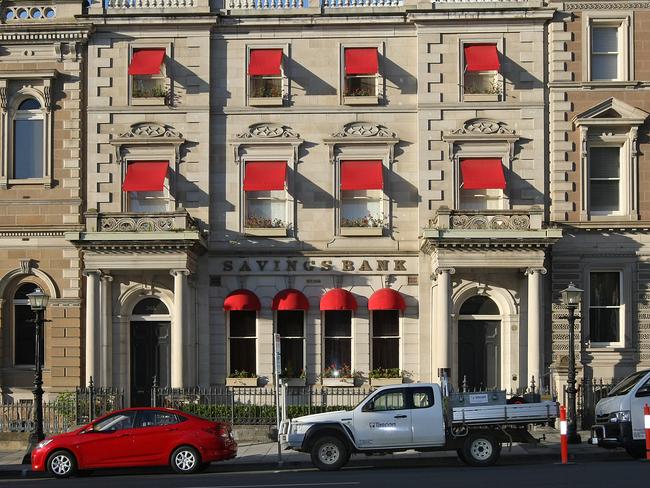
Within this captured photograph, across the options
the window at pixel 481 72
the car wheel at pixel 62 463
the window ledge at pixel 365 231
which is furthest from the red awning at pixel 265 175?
the car wheel at pixel 62 463

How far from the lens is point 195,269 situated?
121 ft

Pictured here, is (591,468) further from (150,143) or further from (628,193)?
(150,143)

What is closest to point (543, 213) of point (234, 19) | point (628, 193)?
point (628, 193)

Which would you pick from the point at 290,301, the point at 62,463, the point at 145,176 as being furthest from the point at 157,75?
the point at 62,463

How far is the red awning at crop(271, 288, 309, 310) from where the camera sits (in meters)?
36.8

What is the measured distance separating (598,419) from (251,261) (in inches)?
540

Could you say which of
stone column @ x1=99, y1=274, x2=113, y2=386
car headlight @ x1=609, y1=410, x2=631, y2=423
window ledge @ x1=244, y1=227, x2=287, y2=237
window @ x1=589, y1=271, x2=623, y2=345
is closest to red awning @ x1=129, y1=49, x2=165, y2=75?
window ledge @ x1=244, y1=227, x2=287, y2=237

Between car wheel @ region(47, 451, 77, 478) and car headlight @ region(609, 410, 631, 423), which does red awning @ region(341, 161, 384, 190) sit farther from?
car wheel @ region(47, 451, 77, 478)

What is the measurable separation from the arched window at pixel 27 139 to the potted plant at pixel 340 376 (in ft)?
37.4

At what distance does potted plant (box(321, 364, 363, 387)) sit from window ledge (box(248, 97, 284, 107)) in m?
8.65

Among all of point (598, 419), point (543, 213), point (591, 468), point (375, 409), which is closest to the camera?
point (591, 468)

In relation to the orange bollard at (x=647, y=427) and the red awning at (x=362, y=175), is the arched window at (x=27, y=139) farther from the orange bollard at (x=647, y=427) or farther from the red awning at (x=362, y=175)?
the orange bollard at (x=647, y=427)

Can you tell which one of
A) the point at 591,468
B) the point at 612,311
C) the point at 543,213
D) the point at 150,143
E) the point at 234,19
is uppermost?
the point at 234,19

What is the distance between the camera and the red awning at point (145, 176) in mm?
36781
